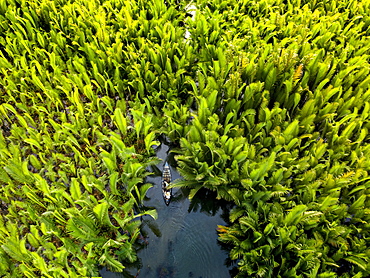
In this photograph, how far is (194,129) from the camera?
140 inches

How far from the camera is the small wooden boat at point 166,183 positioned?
12.7ft

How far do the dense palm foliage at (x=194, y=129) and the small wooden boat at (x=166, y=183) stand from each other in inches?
17.3

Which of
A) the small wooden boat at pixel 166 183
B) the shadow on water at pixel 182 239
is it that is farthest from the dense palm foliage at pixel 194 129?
the small wooden boat at pixel 166 183

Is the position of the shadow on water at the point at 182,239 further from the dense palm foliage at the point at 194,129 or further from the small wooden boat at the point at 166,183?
the dense palm foliage at the point at 194,129

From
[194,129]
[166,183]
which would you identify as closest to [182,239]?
[166,183]

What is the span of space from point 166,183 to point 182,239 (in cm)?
91

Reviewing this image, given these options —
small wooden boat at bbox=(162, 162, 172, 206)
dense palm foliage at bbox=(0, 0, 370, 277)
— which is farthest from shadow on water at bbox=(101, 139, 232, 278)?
dense palm foliage at bbox=(0, 0, 370, 277)

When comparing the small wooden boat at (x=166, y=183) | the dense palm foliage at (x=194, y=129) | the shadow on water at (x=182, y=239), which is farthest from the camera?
the small wooden boat at (x=166, y=183)

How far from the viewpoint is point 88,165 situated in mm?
3756

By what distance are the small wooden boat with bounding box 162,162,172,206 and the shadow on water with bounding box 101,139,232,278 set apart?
0.22 ft

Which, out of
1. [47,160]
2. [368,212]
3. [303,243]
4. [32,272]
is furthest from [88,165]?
[368,212]

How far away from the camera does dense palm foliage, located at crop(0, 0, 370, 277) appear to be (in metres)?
2.93

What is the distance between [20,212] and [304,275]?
11.5 ft

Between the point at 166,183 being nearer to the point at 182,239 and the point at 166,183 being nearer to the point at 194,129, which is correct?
the point at 182,239
